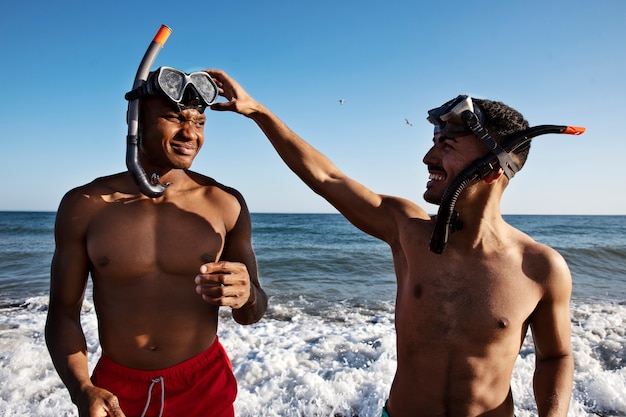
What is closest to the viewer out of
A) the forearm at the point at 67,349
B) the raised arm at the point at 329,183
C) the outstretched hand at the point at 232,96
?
the forearm at the point at 67,349

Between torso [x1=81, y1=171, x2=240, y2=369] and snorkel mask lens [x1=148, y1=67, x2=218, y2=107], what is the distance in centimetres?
52

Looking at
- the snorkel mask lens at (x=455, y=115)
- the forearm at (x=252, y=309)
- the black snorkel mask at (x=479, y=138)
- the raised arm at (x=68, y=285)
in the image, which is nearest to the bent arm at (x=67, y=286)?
the raised arm at (x=68, y=285)

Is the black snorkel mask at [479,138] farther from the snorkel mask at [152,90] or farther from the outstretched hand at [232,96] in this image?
the snorkel mask at [152,90]

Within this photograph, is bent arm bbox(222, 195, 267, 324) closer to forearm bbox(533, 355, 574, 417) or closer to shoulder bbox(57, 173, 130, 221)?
shoulder bbox(57, 173, 130, 221)

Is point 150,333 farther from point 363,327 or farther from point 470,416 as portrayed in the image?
point 363,327

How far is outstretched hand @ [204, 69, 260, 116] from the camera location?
2.32 metres

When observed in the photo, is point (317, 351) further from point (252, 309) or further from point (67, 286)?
point (67, 286)

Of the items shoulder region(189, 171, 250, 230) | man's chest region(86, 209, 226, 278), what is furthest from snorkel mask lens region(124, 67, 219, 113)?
man's chest region(86, 209, 226, 278)

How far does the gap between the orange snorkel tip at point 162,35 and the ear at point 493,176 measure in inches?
63.0

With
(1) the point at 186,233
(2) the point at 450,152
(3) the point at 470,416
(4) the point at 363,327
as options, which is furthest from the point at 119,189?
(4) the point at 363,327

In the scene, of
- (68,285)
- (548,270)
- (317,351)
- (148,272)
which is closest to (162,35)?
(148,272)

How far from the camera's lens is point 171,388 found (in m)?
2.25

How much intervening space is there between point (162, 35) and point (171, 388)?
1.64 m

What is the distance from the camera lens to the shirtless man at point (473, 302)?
2170 millimetres
